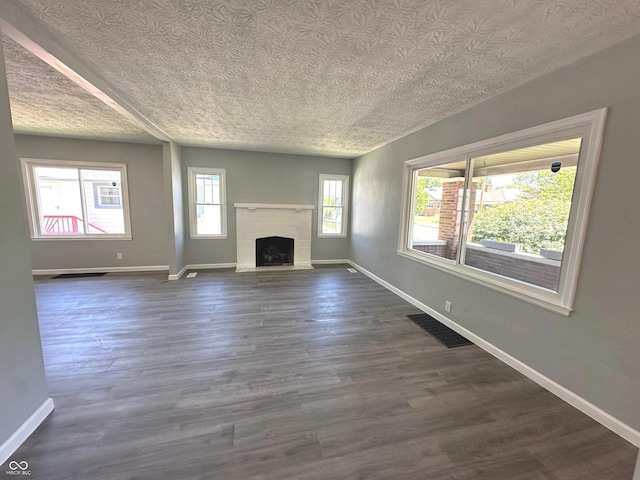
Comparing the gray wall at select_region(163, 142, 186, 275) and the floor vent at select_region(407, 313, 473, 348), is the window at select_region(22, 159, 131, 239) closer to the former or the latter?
the gray wall at select_region(163, 142, 186, 275)

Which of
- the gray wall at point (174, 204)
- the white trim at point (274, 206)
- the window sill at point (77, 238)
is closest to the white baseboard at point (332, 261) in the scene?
→ the white trim at point (274, 206)

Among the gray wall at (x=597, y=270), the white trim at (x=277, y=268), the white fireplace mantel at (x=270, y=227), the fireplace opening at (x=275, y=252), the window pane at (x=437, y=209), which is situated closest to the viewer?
the gray wall at (x=597, y=270)

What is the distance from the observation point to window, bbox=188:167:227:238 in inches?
203

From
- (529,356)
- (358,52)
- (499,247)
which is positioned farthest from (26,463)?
(499,247)

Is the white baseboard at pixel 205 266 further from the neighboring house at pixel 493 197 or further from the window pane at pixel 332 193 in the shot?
the neighboring house at pixel 493 197

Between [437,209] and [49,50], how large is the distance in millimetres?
4126

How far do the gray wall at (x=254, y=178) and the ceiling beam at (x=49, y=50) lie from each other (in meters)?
2.45

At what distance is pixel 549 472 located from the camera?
4.46ft

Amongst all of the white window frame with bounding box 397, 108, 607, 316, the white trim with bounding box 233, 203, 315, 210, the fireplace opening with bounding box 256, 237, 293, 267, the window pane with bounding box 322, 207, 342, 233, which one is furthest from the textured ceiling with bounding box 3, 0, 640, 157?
the fireplace opening with bounding box 256, 237, 293, 267

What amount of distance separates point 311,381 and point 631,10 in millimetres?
3015

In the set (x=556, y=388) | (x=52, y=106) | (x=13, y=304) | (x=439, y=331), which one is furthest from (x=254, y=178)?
(x=556, y=388)

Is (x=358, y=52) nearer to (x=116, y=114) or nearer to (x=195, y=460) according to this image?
(x=195, y=460)

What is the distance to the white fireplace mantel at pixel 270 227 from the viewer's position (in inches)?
214

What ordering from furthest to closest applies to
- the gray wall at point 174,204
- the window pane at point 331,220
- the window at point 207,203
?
1. the window pane at point 331,220
2. the window at point 207,203
3. the gray wall at point 174,204
